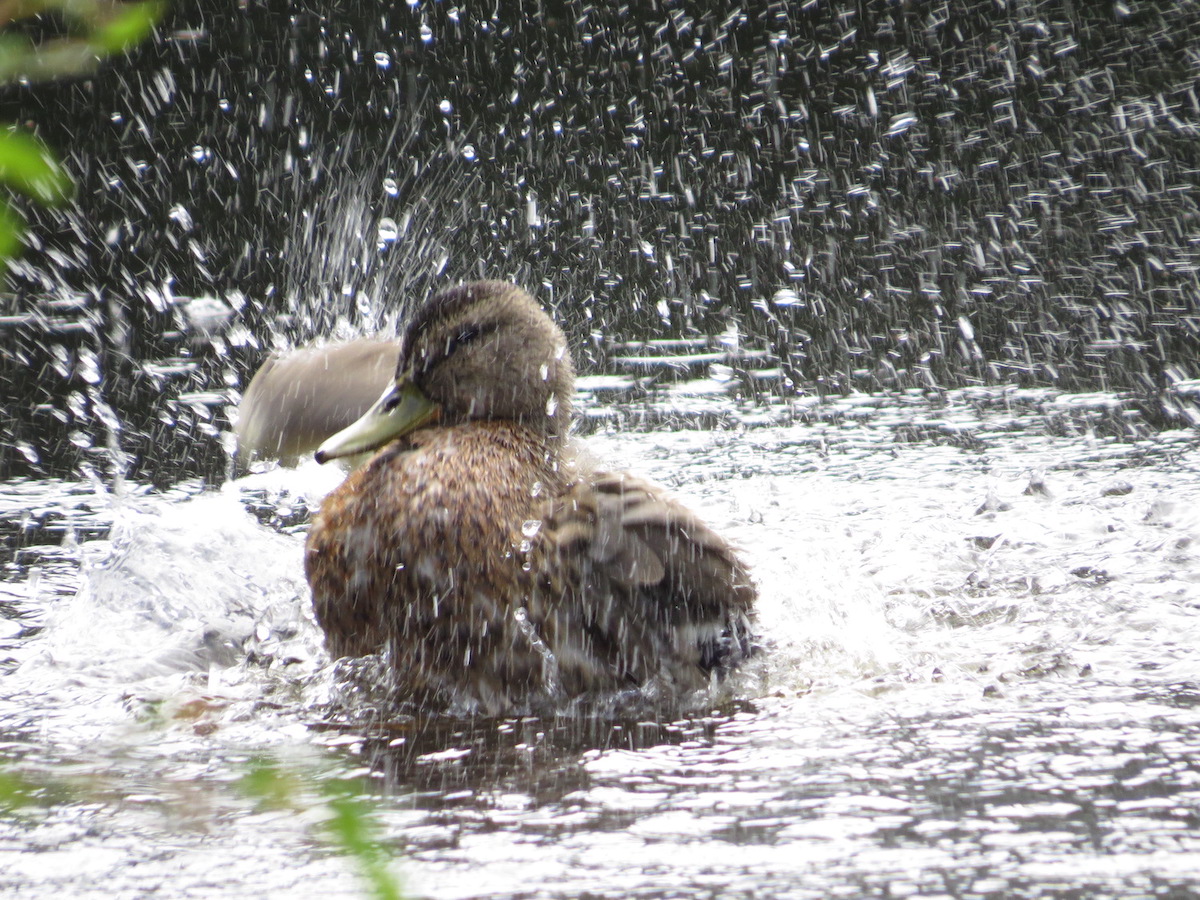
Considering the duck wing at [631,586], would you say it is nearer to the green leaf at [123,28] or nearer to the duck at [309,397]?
the duck at [309,397]

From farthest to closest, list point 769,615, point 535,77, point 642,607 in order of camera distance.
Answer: point 535,77
point 769,615
point 642,607

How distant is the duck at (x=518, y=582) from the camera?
2.79 meters

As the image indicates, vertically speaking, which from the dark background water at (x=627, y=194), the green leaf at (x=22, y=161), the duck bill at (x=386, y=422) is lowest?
the green leaf at (x=22, y=161)

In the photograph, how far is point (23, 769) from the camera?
2447 millimetres

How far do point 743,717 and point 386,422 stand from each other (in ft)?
3.51

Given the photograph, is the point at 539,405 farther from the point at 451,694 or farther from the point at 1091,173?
the point at 1091,173

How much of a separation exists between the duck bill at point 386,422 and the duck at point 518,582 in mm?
136

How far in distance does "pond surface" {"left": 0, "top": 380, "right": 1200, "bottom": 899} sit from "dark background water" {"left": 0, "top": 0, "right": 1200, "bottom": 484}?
99 cm

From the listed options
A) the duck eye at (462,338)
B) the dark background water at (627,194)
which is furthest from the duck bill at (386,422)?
the dark background water at (627,194)

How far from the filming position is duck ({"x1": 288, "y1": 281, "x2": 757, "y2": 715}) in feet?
9.17

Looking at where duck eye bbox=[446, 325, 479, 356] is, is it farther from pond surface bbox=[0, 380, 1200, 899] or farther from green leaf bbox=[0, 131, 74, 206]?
green leaf bbox=[0, 131, 74, 206]

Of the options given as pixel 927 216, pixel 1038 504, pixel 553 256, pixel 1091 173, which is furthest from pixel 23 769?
pixel 1091 173

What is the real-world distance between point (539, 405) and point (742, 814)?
1389 millimetres

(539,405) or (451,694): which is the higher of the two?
(539,405)
